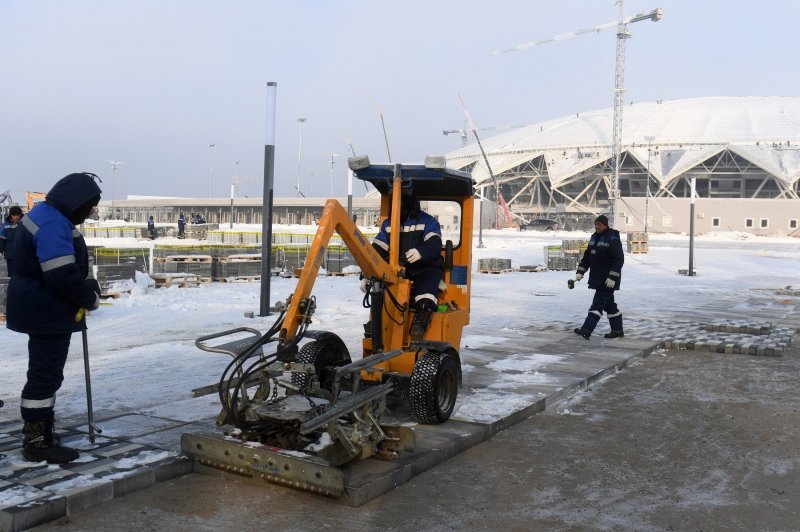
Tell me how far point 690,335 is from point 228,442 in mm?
8922

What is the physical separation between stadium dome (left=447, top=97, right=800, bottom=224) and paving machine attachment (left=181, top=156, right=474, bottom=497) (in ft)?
239

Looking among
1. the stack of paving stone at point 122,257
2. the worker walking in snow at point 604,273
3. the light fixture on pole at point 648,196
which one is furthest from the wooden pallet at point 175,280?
the light fixture on pole at point 648,196

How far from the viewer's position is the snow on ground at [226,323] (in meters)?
7.11

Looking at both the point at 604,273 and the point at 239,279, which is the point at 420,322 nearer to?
the point at 604,273

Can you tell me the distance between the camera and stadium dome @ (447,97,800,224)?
76.6 m

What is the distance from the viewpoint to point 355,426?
5.10 m

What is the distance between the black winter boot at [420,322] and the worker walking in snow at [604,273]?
4978mm

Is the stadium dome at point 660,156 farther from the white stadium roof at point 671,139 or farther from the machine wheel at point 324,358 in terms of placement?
the machine wheel at point 324,358

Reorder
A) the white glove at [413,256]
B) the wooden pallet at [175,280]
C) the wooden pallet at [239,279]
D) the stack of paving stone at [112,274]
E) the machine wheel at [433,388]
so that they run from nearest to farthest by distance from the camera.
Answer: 1. the machine wheel at [433,388]
2. the white glove at [413,256]
3. the stack of paving stone at [112,274]
4. the wooden pallet at [175,280]
5. the wooden pallet at [239,279]

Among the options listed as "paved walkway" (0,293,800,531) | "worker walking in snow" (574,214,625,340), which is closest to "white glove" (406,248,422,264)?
"paved walkway" (0,293,800,531)

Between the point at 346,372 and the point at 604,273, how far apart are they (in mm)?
7159

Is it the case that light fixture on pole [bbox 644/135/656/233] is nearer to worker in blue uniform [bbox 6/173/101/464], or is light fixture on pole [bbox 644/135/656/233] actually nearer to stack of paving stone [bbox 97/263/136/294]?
stack of paving stone [bbox 97/263/136/294]

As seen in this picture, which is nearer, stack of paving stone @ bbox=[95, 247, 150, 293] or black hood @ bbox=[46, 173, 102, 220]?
black hood @ bbox=[46, 173, 102, 220]

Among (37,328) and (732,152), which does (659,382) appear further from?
(732,152)
